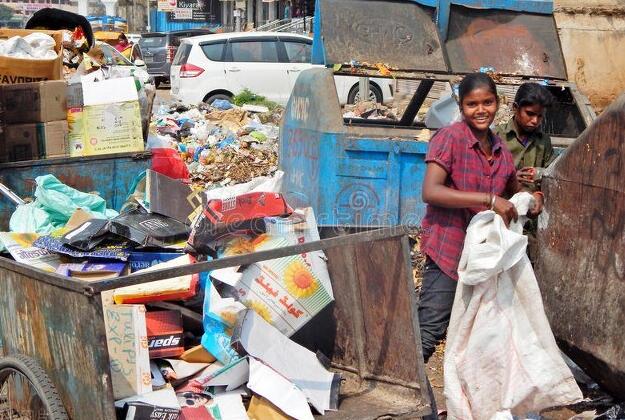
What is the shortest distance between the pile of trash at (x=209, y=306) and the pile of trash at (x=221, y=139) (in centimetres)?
536

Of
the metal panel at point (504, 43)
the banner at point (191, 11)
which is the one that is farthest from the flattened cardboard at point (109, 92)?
the banner at point (191, 11)

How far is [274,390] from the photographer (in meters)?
2.83

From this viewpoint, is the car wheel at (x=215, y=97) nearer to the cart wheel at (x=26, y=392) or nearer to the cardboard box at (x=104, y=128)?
the cardboard box at (x=104, y=128)

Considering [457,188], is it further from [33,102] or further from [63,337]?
[33,102]

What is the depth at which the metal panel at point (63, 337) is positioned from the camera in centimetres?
236

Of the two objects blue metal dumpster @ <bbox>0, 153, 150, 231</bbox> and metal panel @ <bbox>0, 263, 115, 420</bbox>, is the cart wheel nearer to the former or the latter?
metal panel @ <bbox>0, 263, 115, 420</bbox>

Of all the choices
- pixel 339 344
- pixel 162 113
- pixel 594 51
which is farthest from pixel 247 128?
pixel 339 344

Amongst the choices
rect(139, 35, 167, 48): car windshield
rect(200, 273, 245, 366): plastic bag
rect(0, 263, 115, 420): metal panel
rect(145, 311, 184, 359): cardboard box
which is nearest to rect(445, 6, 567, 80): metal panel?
rect(200, 273, 245, 366): plastic bag

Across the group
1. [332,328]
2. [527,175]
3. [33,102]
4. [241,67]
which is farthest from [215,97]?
[332,328]

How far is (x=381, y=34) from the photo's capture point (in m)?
6.24

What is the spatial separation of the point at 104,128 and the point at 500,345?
333cm

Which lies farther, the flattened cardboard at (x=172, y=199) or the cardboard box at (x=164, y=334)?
the flattened cardboard at (x=172, y=199)

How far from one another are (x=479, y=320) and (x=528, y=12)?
13.5 ft

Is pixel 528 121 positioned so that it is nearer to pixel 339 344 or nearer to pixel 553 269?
pixel 553 269
